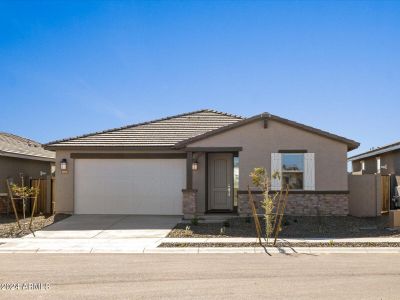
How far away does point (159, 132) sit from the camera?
64.4 feet

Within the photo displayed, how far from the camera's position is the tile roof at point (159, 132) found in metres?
18.4

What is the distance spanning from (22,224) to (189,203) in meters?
5.89

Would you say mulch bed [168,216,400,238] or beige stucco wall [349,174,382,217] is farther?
beige stucco wall [349,174,382,217]

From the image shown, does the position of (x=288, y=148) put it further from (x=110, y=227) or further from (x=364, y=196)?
(x=110, y=227)

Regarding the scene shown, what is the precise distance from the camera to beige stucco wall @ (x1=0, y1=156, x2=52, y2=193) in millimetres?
20172

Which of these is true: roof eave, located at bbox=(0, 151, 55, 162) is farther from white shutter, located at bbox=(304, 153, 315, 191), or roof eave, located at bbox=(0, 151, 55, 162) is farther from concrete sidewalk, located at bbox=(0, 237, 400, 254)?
white shutter, located at bbox=(304, 153, 315, 191)

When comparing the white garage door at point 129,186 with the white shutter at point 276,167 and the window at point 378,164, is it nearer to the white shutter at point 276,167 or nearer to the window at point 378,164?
the white shutter at point 276,167

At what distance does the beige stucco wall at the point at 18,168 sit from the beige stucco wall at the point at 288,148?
10.1m

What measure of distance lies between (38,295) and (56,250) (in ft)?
14.2

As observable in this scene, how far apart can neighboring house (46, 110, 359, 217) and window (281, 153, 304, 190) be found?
0.12 ft

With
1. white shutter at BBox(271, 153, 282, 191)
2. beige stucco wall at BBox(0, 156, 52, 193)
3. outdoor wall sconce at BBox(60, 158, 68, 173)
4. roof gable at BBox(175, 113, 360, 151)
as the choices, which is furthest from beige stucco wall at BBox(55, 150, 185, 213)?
white shutter at BBox(271, 153, 282, 191)

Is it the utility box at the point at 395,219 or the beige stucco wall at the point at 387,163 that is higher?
the beige stucco wall at the point at 387,163

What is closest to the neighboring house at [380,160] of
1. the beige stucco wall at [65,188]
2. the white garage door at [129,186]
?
the white garage door at [129,186]

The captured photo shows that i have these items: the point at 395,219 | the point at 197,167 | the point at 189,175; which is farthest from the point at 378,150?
the point at 189,175
